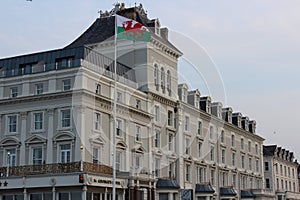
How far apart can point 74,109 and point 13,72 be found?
8637 millimetres

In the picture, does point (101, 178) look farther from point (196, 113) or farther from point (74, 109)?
point (196, 113)

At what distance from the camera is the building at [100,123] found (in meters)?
41.3

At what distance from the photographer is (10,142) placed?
4572cm

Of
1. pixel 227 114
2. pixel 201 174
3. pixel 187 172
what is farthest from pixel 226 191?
pixel 227 114

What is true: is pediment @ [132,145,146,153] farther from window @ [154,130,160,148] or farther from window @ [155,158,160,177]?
window @ [155,158,160,177]

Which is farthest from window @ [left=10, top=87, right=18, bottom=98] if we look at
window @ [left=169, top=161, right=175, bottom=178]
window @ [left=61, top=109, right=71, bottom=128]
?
window @ [left=169, top=161, right=175, bottom=178]

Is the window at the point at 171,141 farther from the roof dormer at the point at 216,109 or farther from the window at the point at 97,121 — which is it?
the roof dormer at the point at 216,109

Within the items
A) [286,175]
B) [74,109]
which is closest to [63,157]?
[74,109]

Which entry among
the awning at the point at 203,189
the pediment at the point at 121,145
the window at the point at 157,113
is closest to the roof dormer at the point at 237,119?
the awning at the point at 203,189

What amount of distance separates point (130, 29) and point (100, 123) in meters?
9.28

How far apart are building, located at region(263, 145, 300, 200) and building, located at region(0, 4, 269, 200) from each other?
3229cm

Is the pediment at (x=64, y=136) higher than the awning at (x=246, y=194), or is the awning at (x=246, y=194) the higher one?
the pediment at (x=64, y=136)

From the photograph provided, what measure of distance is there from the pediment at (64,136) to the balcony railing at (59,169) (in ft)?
9.99

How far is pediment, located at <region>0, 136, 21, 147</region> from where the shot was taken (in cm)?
4534
